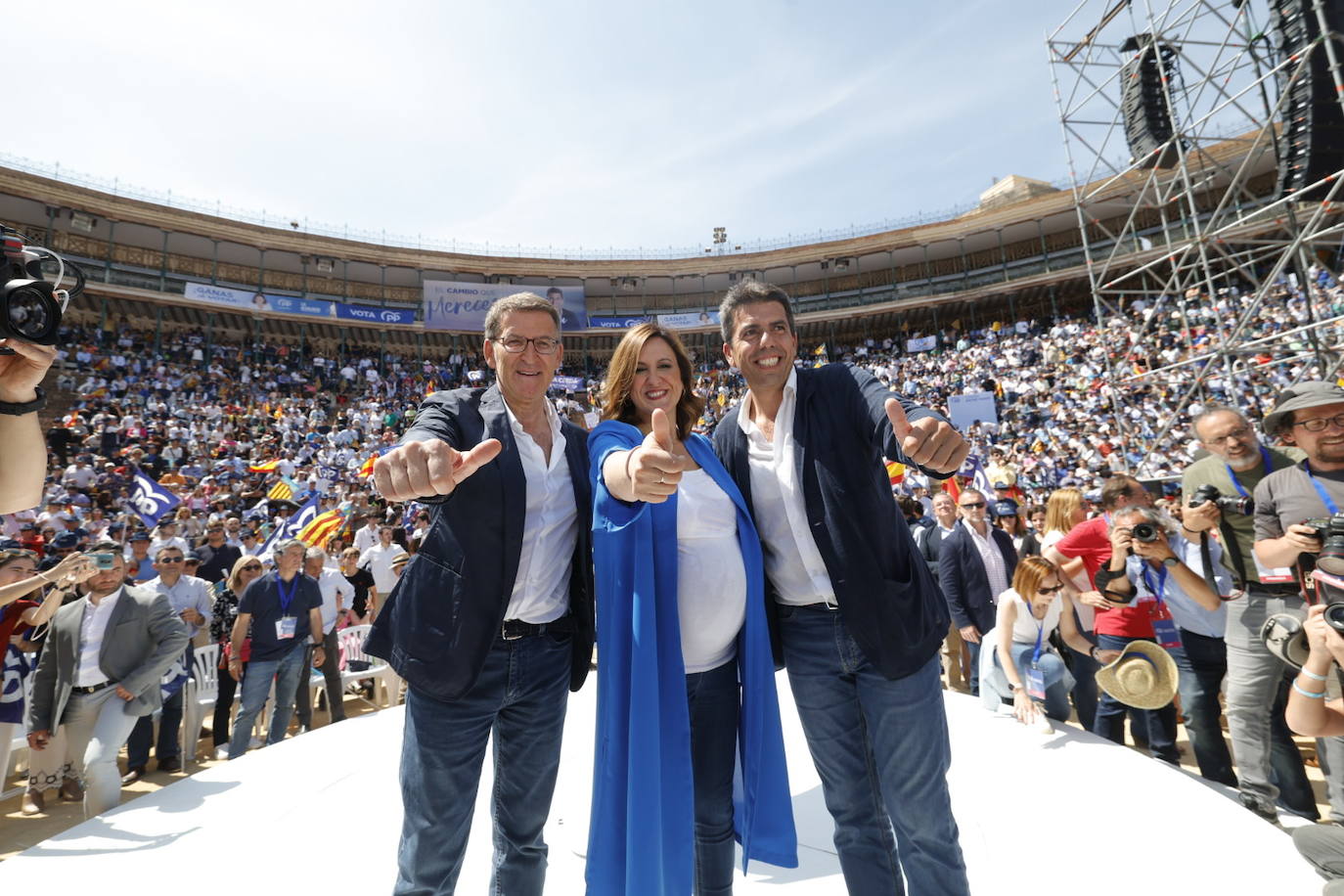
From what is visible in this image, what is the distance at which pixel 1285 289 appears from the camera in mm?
17203

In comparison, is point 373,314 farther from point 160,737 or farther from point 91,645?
point 91,645

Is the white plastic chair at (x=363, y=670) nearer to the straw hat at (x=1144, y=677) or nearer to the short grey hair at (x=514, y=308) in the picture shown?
the short grey hair at (x=514, y=308)

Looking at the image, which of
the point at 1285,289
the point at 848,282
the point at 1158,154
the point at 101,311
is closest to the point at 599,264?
the point at 848,282

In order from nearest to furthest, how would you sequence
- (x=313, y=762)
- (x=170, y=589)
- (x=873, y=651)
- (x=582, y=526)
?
1. (x=873, y=651)
2. (x=582, y=526)
3. (x=313, y=762)
4. (x=170, y=589)

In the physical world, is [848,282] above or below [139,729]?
above

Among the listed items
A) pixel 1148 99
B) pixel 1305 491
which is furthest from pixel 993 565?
pixel 1148 99

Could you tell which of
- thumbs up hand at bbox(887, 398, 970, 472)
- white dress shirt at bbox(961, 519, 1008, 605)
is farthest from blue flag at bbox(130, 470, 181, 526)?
thumbs up hand at bbox(887, 398, 970, 472)

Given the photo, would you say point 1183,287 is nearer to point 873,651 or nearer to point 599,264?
point 873,651

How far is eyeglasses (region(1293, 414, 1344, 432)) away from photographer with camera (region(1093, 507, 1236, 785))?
77 cm

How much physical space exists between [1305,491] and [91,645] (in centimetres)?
702

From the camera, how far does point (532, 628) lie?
1907 millimetres

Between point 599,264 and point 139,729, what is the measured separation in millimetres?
25691

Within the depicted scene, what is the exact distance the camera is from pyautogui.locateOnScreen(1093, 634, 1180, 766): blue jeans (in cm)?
370

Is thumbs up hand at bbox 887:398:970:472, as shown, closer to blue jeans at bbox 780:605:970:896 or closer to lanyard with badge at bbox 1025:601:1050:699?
blue jeans at bbox 780:605:970:896
